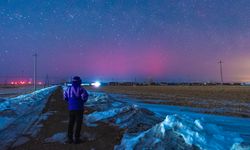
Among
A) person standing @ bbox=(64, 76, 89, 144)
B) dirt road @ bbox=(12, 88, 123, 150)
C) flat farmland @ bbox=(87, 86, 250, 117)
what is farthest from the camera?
flat farmland @ bbox=(87, 86, 250, 117)

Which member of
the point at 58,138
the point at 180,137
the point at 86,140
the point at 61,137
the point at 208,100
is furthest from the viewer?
the point at 208,100

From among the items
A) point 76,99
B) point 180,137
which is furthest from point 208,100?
point 76,99

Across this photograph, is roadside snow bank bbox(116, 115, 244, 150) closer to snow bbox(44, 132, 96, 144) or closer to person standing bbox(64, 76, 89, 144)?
snow bbox(44, 132, 96, 144)

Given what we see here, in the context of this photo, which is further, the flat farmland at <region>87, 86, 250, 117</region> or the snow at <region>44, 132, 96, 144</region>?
the flat farmland at <region>87, 86, 250, 117</region>

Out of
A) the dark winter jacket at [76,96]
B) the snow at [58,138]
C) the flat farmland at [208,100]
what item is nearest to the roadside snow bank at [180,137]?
the dark winter jacket at [76,96]

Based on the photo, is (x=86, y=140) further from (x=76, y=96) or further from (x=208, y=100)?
(x=208, y=100)

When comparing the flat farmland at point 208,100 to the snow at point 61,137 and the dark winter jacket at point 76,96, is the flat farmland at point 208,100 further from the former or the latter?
the dark winter jacket at point 76,96

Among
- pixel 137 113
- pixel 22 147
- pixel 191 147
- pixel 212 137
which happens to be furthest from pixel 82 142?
pixel 137 113

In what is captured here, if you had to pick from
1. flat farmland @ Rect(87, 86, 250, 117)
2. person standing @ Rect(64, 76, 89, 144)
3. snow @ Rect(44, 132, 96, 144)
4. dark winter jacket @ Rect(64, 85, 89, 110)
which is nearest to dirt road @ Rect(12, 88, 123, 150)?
snow @ Rect(44, 132, 96, 144)

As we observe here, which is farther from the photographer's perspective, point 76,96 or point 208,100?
point 208,100

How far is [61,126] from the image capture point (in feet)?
38.1

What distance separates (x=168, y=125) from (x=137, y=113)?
483 cm

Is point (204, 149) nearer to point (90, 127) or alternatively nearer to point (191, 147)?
point (191, 147)

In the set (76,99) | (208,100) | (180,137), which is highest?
(76,99)
